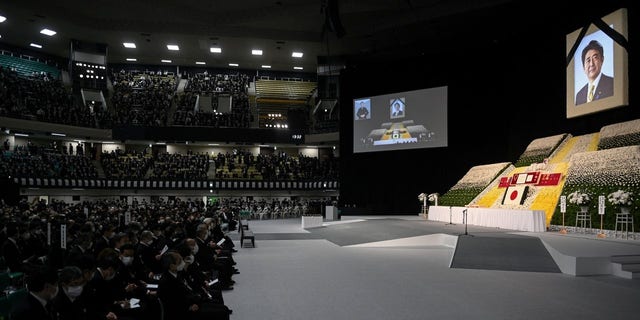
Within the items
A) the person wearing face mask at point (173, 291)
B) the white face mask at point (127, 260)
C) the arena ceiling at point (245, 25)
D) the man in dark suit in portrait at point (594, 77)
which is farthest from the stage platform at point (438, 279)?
the arena ceiling at point (245, 25)

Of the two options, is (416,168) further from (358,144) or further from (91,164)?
(91,164)

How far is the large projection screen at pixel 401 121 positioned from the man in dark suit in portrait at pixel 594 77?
8.80 metres

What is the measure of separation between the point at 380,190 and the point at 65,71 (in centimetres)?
2580

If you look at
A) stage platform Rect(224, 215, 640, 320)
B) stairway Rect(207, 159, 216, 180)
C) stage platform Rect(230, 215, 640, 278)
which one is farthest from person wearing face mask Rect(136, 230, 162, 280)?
stairway Rect(207, 159, 216, 180)

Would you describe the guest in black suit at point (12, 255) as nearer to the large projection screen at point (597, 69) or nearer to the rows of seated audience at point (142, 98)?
the large projection screen at point (597, 69)

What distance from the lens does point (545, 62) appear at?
20703 millimetres

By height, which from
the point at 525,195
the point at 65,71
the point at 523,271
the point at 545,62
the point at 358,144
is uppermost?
the point at 65,71

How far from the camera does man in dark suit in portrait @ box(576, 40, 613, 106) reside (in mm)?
16641

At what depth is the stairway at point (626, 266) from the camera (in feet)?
31.2

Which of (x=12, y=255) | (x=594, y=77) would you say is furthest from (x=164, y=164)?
(x=12, y=255)

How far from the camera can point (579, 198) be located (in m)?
14.8

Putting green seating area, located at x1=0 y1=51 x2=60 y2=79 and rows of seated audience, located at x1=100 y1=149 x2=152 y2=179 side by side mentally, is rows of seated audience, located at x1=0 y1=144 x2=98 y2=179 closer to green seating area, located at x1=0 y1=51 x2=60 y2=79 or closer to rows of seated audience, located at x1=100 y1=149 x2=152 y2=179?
rows of seated audience, located at x1=100 y1=149 x2=152 y2=179

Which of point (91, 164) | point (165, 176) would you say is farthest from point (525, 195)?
point (91, 164)

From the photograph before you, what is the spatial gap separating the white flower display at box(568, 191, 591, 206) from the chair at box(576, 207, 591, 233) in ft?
0.74
